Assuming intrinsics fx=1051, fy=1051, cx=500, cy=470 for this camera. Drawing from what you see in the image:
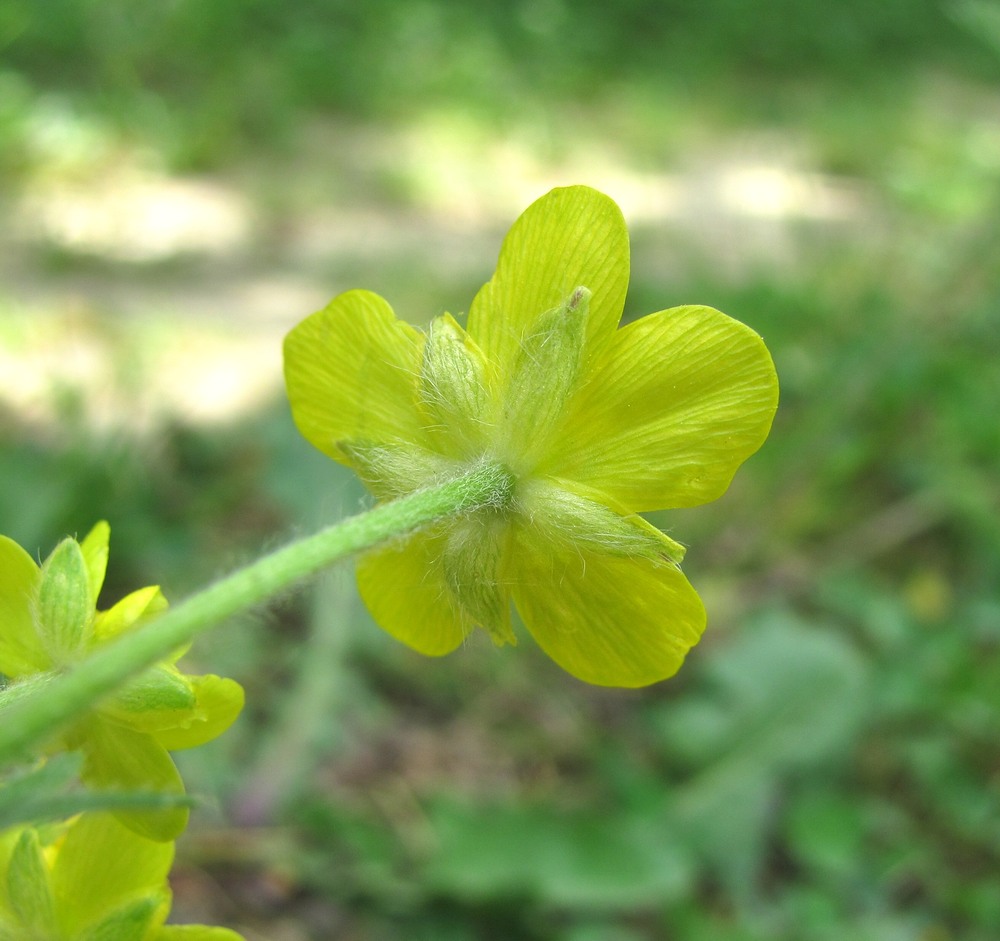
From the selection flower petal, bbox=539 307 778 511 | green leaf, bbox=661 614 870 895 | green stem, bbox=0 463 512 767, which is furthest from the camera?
green leaf, bbox=661 614 870 895

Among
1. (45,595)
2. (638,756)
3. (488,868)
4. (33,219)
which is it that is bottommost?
(33,219)

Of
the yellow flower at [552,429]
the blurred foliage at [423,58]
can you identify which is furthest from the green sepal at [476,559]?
the blurred foliage at [423,58]

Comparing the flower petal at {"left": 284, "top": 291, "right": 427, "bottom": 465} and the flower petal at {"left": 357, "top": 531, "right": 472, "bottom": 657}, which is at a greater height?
the flower petal at {"left": 284, "top": 291, "right": 427, "bottom": 465}

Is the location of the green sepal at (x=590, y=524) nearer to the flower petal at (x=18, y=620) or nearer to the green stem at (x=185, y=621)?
the green stem at (x=185, y=621)

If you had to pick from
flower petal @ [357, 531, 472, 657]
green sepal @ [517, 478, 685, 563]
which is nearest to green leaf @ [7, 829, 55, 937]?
flower petal @ [357, 531, 472, 657]

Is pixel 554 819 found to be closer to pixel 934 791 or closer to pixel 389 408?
pixel 934 791

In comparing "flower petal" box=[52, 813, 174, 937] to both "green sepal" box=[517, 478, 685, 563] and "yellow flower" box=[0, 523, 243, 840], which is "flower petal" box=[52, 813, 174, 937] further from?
"green sepal" box=[517, 478, 685, 563]

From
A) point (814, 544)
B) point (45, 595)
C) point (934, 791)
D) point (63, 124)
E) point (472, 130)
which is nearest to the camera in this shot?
point (45, 595)

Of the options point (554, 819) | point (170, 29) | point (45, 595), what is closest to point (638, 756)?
point (554, 819)
